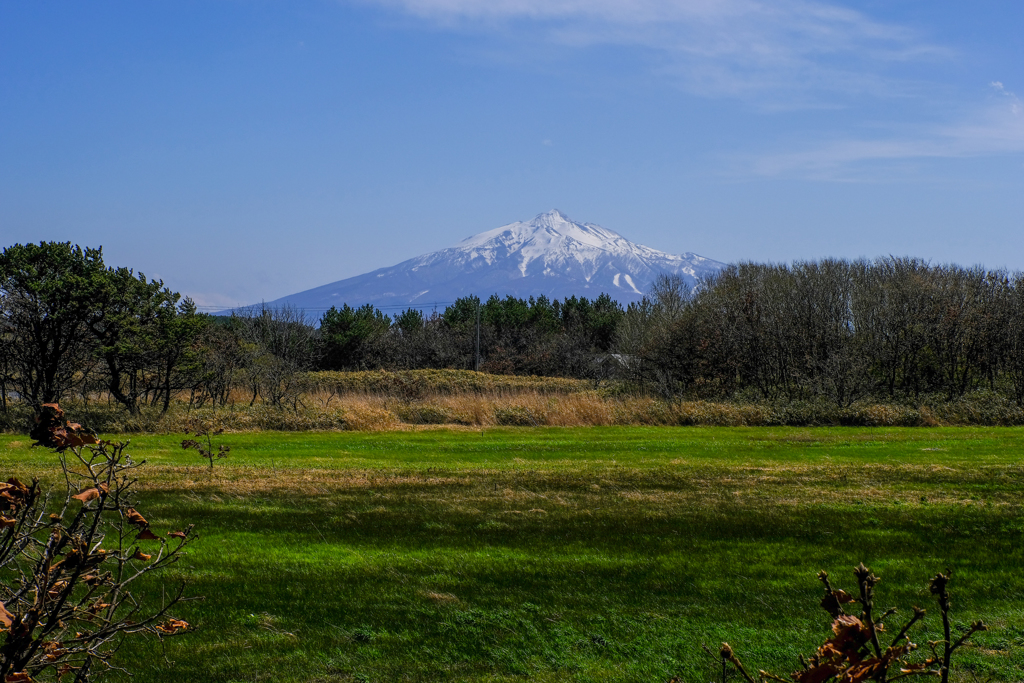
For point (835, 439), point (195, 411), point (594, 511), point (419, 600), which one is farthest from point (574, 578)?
point (195, 411)

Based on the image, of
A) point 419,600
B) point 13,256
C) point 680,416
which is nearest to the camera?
point 419,600

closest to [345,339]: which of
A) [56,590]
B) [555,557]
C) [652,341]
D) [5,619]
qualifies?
[652,341]

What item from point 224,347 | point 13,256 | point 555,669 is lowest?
point 555,669

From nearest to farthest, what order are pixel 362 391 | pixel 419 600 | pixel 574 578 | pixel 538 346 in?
pixel 419 600, pixel 574 578, pixel 362 391, pixel 538 346

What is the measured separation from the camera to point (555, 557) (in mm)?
→ 8789

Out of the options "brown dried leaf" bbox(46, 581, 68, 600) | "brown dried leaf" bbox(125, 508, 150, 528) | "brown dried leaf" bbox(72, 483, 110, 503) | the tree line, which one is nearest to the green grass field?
"brown dried leaf" bbox(46, 581, 68, 600)

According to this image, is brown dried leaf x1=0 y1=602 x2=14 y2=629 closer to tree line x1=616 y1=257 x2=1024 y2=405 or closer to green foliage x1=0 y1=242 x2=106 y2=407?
green foliage x1=0 y1=242 x2=106 y2=407

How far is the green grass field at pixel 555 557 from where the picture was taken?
609 cm

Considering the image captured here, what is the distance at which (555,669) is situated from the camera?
5879mm

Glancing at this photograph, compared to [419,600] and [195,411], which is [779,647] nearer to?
[419,600]

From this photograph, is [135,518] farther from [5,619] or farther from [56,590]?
[56,590]

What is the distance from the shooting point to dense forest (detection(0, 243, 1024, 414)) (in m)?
22.3

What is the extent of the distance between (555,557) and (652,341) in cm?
2595

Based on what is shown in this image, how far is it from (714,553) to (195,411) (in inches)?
722
